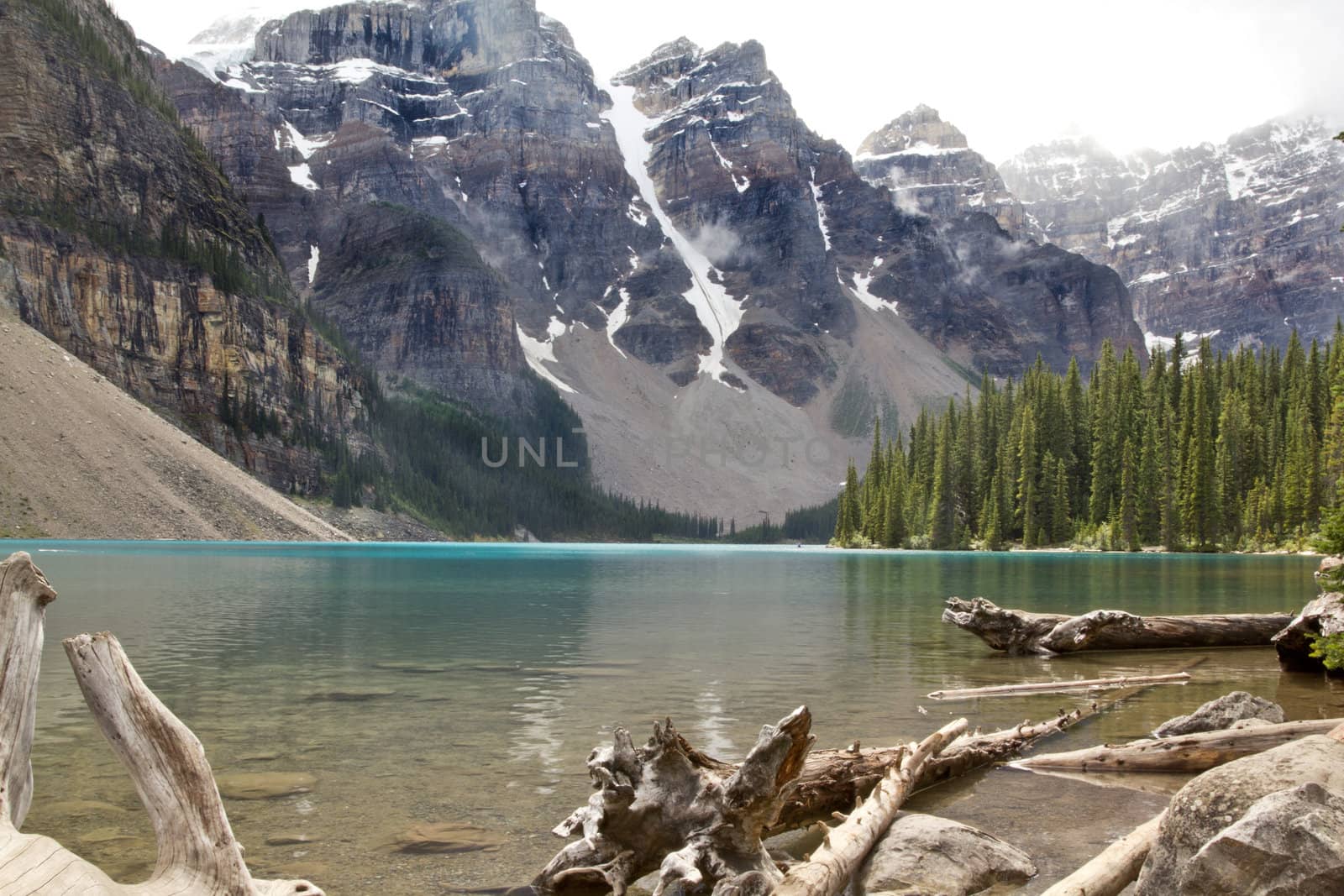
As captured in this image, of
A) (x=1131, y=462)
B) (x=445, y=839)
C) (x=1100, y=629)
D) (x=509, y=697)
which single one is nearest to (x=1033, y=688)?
(x=1100, y=629)

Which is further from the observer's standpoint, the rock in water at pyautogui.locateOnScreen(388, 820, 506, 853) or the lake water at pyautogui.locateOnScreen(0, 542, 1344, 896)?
the lake water at pyautogui.locateOnScreen(0, 542, 1344, 896)

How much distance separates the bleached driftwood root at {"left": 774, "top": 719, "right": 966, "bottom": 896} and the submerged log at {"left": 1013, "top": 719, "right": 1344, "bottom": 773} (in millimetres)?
1765

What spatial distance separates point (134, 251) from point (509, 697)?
16065 cm

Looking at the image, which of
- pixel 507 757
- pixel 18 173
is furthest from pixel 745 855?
pixel 18 173

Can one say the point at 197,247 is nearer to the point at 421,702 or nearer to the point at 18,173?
the point at 18,173

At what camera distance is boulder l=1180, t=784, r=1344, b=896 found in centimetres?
502

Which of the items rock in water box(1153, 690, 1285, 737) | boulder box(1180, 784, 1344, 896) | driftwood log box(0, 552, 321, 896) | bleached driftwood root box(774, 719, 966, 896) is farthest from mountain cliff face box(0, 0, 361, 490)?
boulder box(1180, 784, 1344, 896)

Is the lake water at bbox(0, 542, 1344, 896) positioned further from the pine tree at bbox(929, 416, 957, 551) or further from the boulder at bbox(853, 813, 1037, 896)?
the pine tree at bbox(929, 416, 957, 551)

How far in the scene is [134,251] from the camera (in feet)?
498

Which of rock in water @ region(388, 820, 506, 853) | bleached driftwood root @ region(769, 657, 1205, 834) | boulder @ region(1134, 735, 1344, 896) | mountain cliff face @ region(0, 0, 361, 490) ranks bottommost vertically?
rock in water @ region(388, 820, 506, 853)

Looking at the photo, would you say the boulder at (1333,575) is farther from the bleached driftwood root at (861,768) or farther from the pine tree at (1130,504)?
the pine tree at (1130,504)

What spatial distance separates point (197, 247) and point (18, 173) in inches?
1110

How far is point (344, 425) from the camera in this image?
19000 centimetres

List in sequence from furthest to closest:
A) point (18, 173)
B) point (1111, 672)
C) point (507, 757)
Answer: point (18, 173) < point (1111, 672) < point (507, 757)
